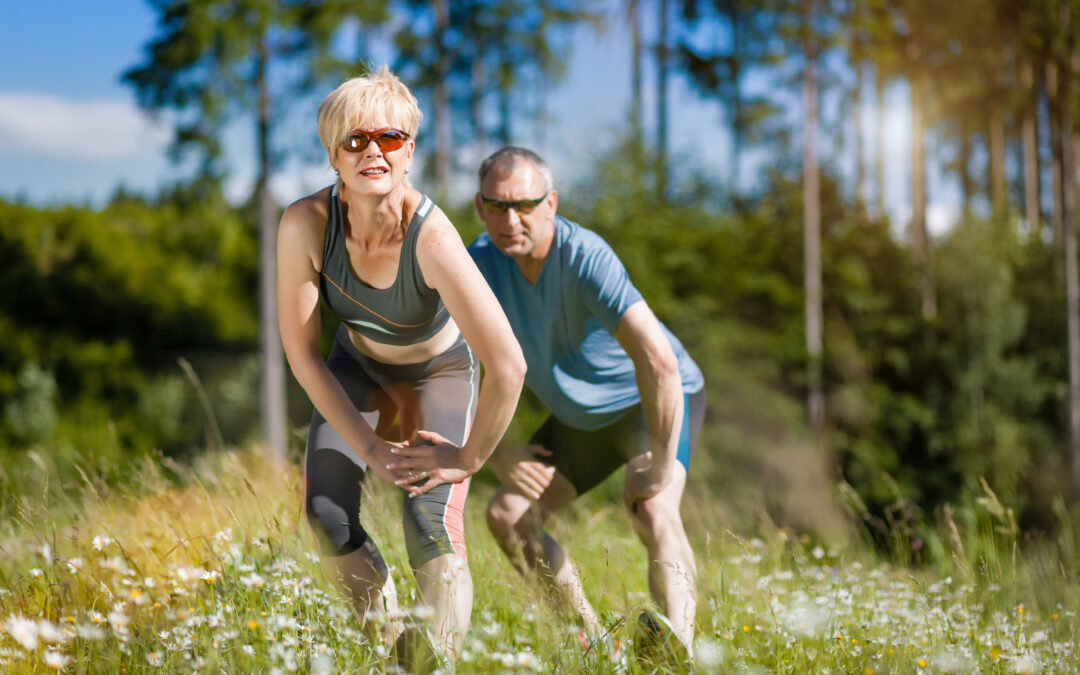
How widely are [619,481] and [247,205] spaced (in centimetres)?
852

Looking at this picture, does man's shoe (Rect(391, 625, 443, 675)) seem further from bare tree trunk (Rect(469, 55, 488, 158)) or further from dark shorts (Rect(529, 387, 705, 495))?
bare tree trunk (Rect(469, 55, 488, 158))

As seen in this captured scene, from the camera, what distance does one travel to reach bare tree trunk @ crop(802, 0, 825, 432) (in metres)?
17.0

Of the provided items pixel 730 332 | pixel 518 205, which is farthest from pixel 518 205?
pixel 730 332

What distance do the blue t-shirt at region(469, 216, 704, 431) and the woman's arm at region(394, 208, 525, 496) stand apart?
0.63 m

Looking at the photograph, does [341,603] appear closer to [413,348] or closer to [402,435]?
[402,435]

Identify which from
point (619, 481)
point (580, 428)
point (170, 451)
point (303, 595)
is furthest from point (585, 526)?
point (170, 451)

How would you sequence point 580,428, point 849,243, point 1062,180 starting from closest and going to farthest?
point 580,428 → point 1062,180 → point 849,243

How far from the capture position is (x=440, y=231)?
198 centimetres

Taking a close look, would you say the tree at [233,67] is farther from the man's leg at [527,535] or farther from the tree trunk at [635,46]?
the man's leg at [527,535]

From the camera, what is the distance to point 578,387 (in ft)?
9.27

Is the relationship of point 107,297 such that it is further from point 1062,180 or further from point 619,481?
point 1062,180

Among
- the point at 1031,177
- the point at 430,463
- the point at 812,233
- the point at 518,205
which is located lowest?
the point at 430,463

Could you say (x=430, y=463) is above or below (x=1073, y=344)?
above

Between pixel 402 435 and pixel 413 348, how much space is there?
10.9 inches
